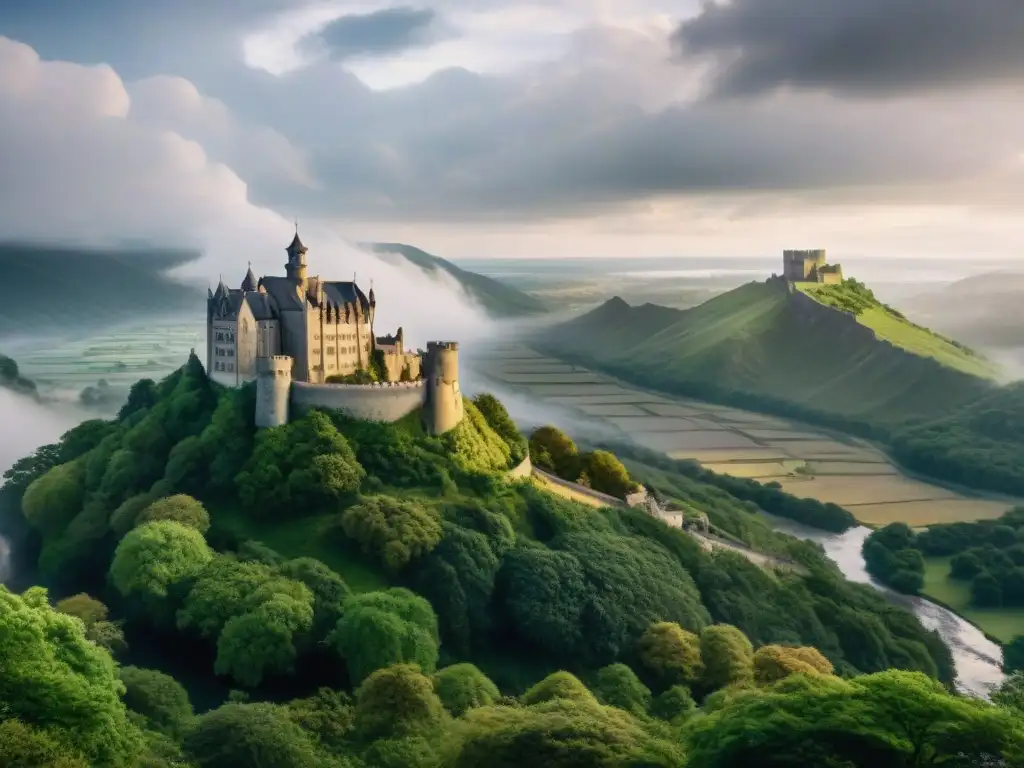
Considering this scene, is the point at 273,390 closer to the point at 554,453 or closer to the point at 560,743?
Result: the point at 554,453

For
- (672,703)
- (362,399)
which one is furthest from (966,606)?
(362,399)

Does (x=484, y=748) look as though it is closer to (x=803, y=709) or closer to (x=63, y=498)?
(x=803, y=709)

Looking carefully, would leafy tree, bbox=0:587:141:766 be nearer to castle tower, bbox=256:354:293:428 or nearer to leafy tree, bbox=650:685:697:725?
leafy tree, bbox=650:685:697:725

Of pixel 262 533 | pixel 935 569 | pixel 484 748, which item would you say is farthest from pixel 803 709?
pixel 935 569

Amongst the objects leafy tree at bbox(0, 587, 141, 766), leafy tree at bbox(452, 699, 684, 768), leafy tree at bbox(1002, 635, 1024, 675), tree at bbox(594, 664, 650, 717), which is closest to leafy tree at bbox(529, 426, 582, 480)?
tree at bbox(594, 664, 650, 717)

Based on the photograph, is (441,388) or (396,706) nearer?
(396,706)

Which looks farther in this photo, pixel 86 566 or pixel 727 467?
pixel 727 467

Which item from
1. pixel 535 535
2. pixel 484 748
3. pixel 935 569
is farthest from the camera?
pixel 935 569
